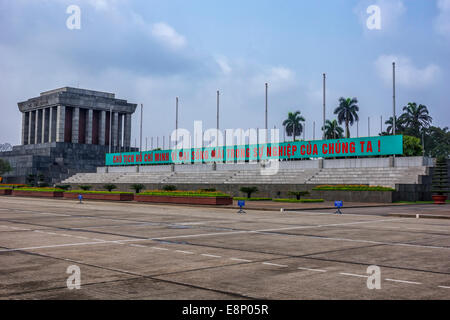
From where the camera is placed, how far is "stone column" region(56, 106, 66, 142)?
11162 centimetres

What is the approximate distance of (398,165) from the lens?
52.7 metres

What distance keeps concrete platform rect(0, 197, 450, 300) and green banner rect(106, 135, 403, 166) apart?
125ft

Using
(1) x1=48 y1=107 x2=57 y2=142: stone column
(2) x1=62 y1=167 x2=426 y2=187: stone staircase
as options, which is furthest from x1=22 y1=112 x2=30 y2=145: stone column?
(2) x1=62 y1=167 x2=426 y2=187: stone staircase

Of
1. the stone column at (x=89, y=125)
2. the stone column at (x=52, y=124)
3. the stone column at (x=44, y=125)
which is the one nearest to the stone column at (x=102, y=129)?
the stone column at (x=89, y=125)

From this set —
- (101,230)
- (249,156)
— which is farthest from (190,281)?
(249,156)

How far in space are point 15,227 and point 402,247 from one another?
14.7 m

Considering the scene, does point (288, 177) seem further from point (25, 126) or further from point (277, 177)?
point (25, 126)

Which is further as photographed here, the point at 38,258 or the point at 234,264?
the point at 38,258

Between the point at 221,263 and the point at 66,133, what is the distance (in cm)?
11143

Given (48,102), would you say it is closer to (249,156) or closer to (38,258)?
(249,156)

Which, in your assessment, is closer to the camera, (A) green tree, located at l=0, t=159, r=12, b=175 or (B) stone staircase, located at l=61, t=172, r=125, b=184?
(B) stone staircase, located at l=61, t=172, r=125, b=184

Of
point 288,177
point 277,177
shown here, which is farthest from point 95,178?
point 288,177

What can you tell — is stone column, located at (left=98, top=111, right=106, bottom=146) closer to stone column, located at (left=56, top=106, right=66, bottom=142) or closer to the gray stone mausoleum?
the gray stone mausoleum

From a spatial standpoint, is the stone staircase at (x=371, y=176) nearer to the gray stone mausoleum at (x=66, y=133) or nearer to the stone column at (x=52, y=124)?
the gray stone mausoleum at (x=66, y=133)
